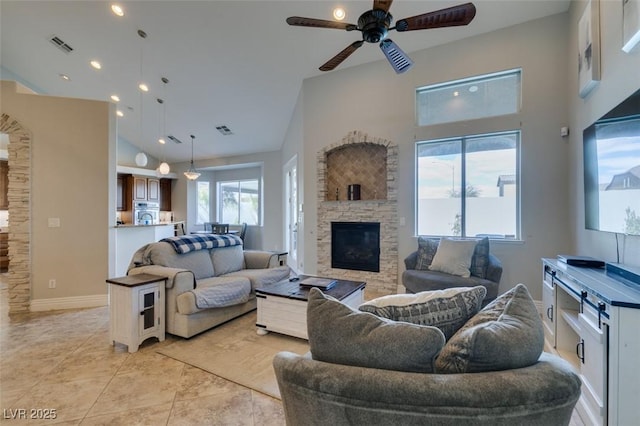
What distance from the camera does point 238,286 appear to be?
3281 mm

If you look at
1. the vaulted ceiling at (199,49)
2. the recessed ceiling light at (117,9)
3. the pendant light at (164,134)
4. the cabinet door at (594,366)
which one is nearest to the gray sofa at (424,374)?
the cabinet door at (594,366)

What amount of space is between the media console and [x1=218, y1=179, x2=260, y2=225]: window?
7.55m

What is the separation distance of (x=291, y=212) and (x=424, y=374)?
625 cm

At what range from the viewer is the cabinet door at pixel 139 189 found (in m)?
8.30

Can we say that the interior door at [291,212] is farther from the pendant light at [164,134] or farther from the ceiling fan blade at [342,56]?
the ceiling fan blade at [342,56]

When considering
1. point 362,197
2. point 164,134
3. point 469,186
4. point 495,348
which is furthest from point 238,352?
point 164,134

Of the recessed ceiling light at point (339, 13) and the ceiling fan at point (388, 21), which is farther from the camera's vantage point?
the recessed ceiling light at point (339, 13)

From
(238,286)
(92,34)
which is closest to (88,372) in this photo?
(238,286)

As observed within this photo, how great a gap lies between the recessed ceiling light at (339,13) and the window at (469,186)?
2094 mm

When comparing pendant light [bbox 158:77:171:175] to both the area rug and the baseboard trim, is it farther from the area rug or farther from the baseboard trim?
the area rug

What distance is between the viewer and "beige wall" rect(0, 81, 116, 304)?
3.72 metres

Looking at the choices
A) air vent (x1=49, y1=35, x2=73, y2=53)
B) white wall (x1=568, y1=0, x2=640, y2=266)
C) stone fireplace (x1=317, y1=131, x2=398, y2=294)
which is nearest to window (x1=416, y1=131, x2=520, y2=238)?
stone fireplace (x1=317, y1=131, x2=398, y2=294)

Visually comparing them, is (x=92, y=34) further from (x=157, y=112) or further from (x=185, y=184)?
(x=185, y=184)

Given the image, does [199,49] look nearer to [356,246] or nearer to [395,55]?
[395,55]
